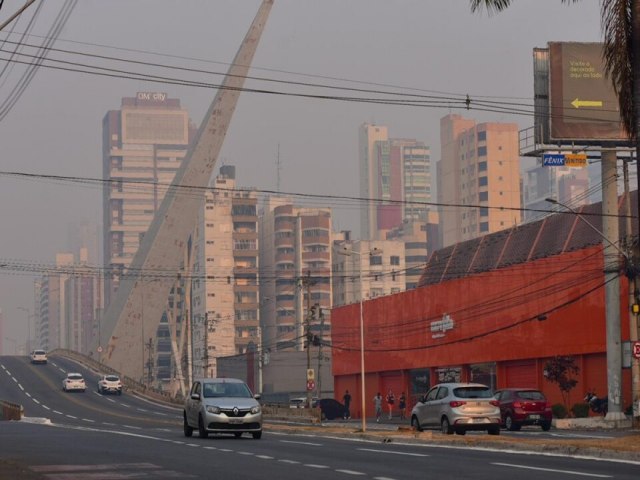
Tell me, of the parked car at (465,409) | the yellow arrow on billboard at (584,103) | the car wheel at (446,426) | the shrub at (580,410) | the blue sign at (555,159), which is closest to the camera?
the parked car at (465,409)

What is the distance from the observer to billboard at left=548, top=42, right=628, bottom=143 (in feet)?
215

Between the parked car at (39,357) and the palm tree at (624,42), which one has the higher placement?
the palm tree at (624,42)

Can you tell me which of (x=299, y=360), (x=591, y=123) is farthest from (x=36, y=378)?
(x=591, y=123)

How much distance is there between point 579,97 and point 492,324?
2435 centimetres

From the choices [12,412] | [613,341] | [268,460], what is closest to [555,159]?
[613,341]

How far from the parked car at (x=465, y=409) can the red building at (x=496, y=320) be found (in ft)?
99.8

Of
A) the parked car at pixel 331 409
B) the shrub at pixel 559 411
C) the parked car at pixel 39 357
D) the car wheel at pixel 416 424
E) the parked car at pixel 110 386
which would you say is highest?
the parked car at pixel 39 357

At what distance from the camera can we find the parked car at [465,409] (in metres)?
39.4

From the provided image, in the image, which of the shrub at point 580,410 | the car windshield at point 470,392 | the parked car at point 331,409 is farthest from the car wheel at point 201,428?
the parked car at point 331,409

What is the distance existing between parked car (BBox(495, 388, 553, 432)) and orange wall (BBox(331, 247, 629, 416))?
18.0m

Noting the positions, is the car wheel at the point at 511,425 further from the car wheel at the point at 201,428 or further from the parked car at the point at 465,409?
the car wheel at the point at 201,428

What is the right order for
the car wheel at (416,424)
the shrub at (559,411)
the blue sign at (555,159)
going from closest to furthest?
the car wheel at (416,424) → the blue sign at (555,159) → the shrub at (559,411)

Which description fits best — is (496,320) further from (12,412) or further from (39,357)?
(39,357)

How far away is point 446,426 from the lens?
39.9m
